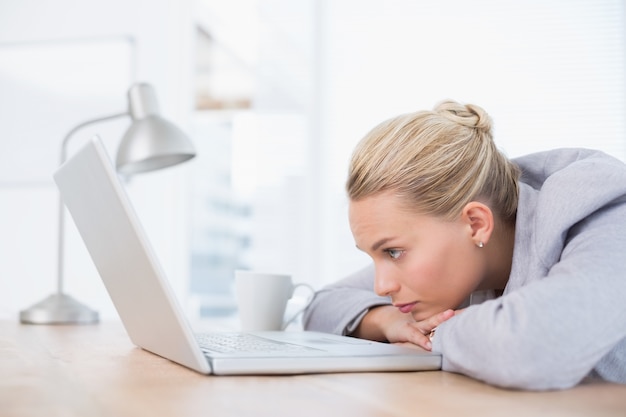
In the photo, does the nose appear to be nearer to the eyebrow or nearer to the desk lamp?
the eyebrow

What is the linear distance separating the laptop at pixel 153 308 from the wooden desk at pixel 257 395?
0.02 metres

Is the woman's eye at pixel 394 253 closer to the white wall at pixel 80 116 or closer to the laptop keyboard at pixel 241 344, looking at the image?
the laptop keyboard at pixel 241 344

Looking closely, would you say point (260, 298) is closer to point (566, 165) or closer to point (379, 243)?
point (379, 243)

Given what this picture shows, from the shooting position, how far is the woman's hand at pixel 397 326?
3.14 ft

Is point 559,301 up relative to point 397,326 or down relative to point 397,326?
up

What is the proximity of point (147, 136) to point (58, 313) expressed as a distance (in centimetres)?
45

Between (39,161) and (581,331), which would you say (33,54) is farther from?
(581,331)

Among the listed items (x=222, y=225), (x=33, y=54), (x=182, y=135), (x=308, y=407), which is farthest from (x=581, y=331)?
(x=222, y=225)

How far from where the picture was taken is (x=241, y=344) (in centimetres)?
90

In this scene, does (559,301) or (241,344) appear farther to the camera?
(241,344)

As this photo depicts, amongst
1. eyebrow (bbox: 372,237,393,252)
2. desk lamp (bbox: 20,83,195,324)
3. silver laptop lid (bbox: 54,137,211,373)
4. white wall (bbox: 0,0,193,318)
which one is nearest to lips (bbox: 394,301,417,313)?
eyebrow (bbox: 372,237,393,252)

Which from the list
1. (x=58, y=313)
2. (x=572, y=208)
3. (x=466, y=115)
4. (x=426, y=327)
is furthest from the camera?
(x=58, y=313)

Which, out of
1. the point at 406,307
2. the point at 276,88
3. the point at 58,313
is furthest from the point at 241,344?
the point at 276,88

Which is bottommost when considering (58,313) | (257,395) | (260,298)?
(58,313)
